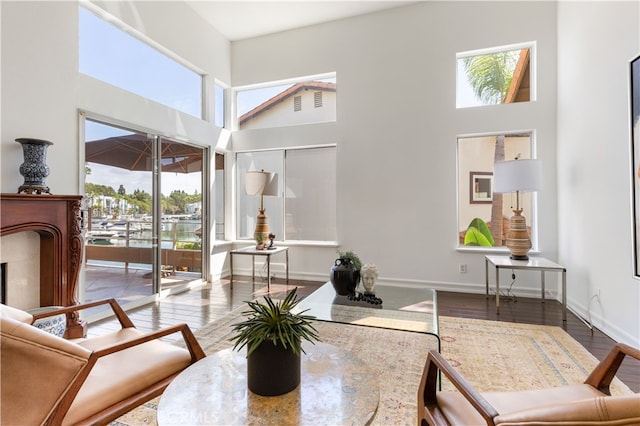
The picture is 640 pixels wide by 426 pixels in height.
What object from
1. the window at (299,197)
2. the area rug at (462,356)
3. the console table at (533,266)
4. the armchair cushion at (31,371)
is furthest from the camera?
the window at (299,197)

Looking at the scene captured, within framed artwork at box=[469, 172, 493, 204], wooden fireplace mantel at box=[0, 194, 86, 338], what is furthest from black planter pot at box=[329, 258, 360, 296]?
framed artwork at box=[469, 172, 493, 204]

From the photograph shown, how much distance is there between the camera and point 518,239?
3.56 metres

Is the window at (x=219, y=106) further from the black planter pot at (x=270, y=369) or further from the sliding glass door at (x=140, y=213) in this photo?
the black planter pot at (x=270, y=369)

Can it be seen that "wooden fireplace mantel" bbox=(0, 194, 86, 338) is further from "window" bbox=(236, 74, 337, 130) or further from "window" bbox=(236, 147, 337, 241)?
"window" bbox=(236, 74, 337, 130)

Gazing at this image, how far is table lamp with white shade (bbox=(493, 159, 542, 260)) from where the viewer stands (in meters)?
3.40

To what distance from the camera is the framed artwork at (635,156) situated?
7.79ft

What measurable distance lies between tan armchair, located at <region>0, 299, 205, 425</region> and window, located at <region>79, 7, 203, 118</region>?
9.72ft

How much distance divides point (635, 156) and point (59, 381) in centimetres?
382

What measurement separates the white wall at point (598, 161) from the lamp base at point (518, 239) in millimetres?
482

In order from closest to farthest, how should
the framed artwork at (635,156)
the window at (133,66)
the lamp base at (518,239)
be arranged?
the framed artwork at (635,156) < the window at (133,66) < the lamp base at (518,239)

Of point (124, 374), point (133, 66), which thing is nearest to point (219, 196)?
point (133, 66)

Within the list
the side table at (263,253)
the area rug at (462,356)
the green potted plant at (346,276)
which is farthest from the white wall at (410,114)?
the green potted plant at (346,276)

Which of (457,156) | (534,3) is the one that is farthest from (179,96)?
(534,3)

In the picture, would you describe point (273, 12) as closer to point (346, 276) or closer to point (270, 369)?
point (346, 276)
